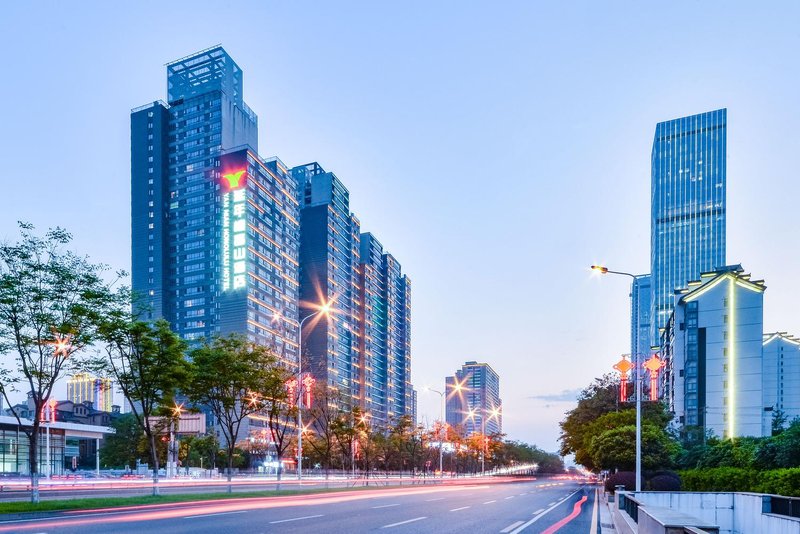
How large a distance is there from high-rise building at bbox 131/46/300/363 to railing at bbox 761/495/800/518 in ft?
388

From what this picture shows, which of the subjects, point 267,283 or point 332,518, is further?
point 267,283

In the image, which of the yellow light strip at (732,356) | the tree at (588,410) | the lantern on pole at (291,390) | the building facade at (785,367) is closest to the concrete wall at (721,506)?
the lantern on pole at (291,390)

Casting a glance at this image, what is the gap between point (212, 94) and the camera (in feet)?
480

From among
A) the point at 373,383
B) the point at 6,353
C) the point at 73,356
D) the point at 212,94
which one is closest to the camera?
the point at 6,353

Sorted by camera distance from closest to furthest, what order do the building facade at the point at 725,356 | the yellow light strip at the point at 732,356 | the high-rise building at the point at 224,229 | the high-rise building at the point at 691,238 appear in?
the building facade at the point at 725,356
the yellow light strip at the point at 732,356
the high-rise building at the point at 224,229
the high-rise building at the point at 691,238

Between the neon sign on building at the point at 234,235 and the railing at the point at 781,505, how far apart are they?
119 meters

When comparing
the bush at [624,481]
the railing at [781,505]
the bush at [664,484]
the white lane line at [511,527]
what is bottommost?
the bush at [624,481]

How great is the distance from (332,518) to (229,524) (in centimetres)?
312

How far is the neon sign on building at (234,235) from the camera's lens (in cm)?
12731

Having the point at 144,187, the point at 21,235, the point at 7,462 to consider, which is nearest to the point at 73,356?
the point at 21,235

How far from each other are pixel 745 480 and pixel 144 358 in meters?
27.1

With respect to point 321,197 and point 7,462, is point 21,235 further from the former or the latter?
point 321,197

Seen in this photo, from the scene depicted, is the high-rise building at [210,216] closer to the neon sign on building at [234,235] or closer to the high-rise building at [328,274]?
the neon sign on building at [234,235]

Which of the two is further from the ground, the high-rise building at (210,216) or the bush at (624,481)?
the high-rise building at (210,216)
